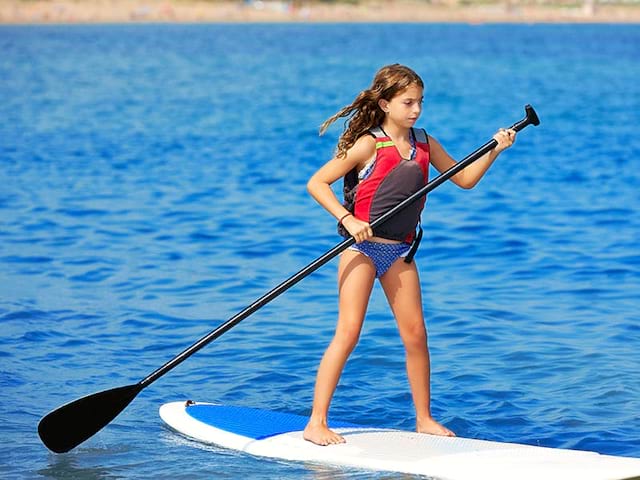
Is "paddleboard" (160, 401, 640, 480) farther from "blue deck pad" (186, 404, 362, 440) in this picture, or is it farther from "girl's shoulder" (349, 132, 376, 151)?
"girl's shoulder" (349, 132, 376, 151)

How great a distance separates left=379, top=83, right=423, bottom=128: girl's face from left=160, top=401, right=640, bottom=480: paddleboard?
1.40m

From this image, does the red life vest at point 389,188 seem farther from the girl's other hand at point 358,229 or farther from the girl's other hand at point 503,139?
the girl's other hand at point 503,139

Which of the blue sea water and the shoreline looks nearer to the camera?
the blue sea water

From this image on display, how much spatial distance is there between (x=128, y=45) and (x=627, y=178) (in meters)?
46.5

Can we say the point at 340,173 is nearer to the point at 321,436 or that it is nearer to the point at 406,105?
the point at 406,105

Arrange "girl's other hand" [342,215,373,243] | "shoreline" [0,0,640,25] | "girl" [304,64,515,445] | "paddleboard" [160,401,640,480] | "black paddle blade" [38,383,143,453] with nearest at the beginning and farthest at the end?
"paddleboard" [160,401,640,480]
"girl's other hand" [342,215,373,243]
"girl" [304,64,515,445]
"black paddle blade" [38,383,143,453]
"shoreline" [0,0,640,25]

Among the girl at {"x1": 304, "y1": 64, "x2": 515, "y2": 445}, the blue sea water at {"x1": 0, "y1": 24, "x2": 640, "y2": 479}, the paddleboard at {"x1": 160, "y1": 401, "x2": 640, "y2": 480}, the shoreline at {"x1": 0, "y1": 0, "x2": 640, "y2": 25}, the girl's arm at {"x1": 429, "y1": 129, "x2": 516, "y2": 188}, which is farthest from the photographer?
the shoreline at {"x1": 0, "y1": 0, "x2": 640, "y2": 25}

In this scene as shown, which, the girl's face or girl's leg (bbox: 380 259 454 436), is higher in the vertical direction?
the girl's face

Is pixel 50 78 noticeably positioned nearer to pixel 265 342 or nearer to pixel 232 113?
pixel 232 113

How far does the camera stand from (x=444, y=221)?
41.0 ft

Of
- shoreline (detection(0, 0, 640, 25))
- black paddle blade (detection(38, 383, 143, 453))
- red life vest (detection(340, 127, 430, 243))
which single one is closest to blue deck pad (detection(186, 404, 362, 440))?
black paddle blade (detection(38, 383, 143, 453))

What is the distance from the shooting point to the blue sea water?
6.16 m

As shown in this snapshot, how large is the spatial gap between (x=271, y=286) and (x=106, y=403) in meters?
3.84

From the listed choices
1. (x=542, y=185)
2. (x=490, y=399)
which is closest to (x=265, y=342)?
(x=490, y=399)
